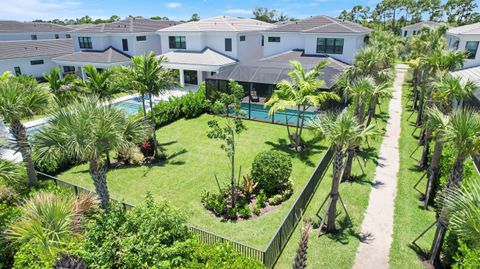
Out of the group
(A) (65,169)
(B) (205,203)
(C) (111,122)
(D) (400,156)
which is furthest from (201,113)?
(C) (111,122)

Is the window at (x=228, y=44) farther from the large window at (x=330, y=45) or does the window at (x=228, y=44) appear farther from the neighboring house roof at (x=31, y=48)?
the neighboring house roof at (x=31, y=48)

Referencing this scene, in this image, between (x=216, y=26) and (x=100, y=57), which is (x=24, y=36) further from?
(x=216, y=26)

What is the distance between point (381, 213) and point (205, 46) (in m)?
29.1

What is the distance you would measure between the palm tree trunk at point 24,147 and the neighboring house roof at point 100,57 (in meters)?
25.1

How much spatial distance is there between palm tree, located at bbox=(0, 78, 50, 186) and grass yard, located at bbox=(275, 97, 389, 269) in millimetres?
9945

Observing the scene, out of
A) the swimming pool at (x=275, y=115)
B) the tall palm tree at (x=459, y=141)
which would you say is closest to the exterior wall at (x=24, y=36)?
the swimming pool at (x=275, y=115)

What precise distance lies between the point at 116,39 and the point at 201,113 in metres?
20.1

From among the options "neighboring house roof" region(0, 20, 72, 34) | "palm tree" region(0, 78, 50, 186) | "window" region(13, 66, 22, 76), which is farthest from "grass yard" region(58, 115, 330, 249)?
"neighboring house roof" region(0, 20, 72, 34)

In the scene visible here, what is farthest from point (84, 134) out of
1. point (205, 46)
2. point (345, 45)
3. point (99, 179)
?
point (205, 46)

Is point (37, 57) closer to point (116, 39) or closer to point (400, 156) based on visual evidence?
point (116, 39)

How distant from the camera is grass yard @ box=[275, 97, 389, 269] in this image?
32.1 ft

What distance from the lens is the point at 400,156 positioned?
57.9 ft

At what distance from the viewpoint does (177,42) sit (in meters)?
36.9

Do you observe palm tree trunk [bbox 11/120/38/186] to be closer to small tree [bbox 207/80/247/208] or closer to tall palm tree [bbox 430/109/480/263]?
small tree [bbox 207/80/247/208]
